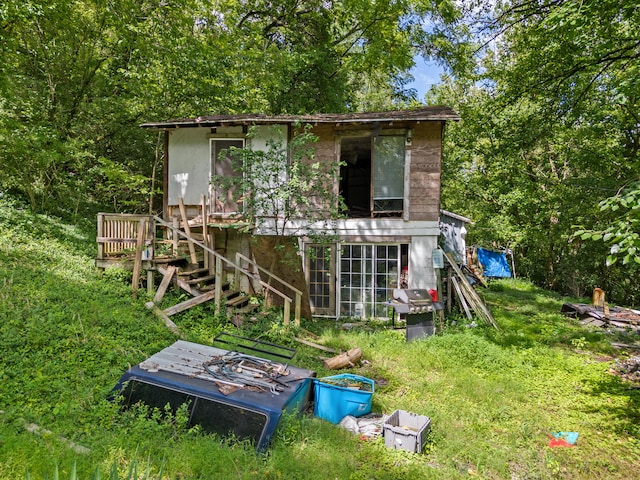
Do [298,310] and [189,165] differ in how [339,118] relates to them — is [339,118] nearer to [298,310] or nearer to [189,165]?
[189,165]

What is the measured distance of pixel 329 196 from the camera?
903 centimetres

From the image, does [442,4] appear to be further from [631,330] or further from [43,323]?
[43,323]

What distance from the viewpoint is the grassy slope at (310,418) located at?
3996 mm

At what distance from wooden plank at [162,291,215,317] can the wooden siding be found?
565 centimetres

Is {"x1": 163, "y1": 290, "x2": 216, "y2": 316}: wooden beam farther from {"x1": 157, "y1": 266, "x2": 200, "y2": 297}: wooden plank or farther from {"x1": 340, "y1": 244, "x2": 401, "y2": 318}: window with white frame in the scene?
{"x1": 340, "y1": 244, "x2": 401, "y2": 318}: window with white frame

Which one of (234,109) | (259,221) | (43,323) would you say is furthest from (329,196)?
(234,109)

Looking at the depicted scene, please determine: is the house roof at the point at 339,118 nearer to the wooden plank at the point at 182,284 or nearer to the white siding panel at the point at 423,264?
the white siding panel at the point at 423,264

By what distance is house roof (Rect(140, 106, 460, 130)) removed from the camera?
9477mm

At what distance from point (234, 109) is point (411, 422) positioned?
13017 millimetres

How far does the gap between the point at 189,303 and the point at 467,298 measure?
743 centimetres

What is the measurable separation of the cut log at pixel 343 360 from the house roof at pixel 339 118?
580cm

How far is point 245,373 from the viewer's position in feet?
16.9

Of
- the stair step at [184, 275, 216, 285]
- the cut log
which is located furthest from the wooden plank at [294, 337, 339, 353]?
the stair step at [184, 275, 216, 285]

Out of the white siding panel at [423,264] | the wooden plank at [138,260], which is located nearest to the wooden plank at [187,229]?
the wooden plank at [138,260]
